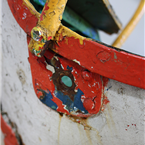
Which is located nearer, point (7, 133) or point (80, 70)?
point (80, 70)

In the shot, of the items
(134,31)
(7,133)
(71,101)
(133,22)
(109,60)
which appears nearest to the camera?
(109,60)

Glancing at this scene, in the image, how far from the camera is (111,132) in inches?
14.7

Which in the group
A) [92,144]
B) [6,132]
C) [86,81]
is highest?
[86,81]

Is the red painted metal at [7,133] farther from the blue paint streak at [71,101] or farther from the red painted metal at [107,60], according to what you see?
the red painted metal at [107,60]

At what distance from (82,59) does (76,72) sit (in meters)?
0.06

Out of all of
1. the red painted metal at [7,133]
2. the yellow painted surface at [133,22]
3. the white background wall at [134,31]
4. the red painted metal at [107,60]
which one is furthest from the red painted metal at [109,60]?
the white background wall at [134,31]

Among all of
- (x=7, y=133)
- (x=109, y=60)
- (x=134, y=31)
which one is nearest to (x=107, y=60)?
(x=109, y=60)

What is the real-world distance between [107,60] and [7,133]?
0.65 metres

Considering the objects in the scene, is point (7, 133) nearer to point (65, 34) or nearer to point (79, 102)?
point (79, 102)

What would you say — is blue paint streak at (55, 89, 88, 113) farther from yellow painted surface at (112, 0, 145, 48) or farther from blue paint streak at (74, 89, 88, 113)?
yellow painted surface at (112, 0, 145, 48)

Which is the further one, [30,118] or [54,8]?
[30,118]

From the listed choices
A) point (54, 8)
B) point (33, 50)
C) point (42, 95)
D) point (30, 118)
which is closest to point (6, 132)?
point (30, 118)

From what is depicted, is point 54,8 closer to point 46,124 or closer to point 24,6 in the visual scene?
point 24,6

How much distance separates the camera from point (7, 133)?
0.67 metres
